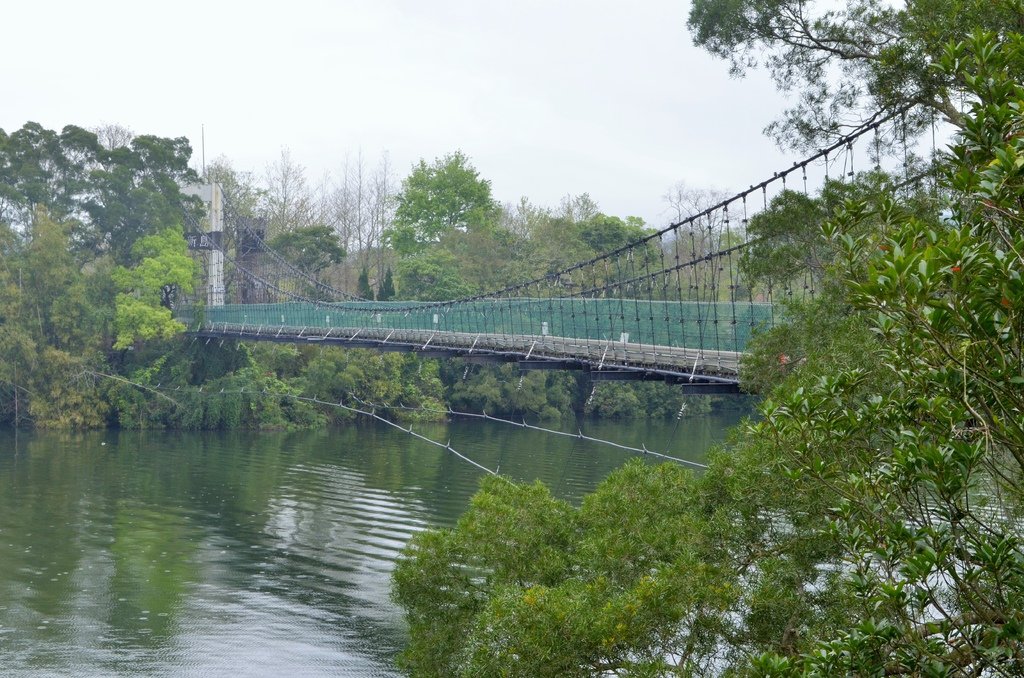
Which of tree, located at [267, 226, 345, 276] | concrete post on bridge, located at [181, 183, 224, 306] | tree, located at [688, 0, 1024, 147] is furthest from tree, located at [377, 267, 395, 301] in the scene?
tree, located at [688, 0, 1024, 147]

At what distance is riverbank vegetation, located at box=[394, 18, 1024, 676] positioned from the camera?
3.35m

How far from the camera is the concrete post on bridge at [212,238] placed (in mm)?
39000

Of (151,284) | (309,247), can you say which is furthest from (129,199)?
(309,247)

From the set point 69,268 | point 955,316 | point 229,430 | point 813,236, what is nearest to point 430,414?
point 229,430

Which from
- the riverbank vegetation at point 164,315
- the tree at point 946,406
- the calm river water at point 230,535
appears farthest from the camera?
the riverbank vegetation at point 164,315

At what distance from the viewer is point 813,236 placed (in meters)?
10.2

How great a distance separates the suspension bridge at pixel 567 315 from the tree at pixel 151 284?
869 mm

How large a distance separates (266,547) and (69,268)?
18330mm

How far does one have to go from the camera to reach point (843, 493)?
4078 mm

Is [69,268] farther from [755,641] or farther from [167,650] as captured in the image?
[755,641]

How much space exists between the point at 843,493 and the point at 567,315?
21117 mm

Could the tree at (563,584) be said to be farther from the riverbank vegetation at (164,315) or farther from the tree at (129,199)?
the tree at (129,199)

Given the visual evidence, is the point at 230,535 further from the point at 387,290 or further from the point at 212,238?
the point at 212,238

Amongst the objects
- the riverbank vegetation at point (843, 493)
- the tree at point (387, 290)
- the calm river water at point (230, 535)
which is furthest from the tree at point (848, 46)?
the tree at point (387, 290)
